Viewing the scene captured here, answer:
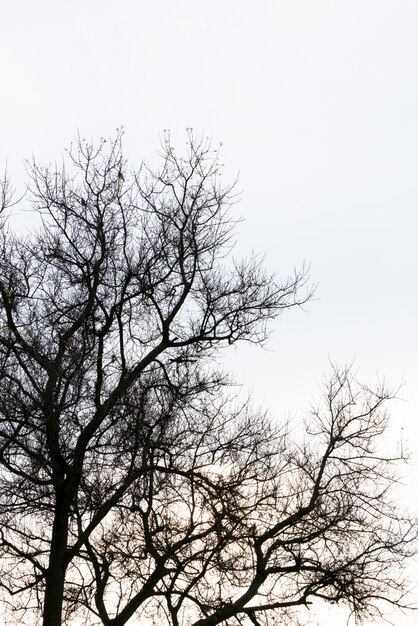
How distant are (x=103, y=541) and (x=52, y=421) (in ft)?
12.7

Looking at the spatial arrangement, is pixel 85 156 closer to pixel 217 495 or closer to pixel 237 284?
pixel 237 284

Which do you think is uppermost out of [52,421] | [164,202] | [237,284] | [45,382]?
[164,202]

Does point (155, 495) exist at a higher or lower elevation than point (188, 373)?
lower

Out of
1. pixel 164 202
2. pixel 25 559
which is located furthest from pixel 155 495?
pixel 164 202

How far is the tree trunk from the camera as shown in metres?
15.3

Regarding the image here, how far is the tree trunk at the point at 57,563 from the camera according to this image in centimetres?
1525

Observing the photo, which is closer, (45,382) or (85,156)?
(45,382)

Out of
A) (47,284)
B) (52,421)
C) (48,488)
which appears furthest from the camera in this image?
(47,284)

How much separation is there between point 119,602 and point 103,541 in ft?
4.45

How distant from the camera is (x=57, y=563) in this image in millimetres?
15602

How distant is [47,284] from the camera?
56.1 ft

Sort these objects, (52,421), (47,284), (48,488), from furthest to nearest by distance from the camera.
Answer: (47,284) < (48,488) < (52,421)

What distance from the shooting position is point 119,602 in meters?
17.6

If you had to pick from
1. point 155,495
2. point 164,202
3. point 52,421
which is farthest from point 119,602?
point 164,202
